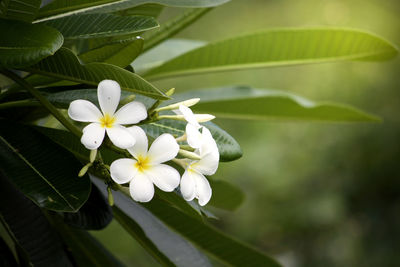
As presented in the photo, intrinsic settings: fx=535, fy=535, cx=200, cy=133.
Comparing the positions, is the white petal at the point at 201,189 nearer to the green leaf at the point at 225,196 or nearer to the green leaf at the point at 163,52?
the green leaf at the point at 225,196

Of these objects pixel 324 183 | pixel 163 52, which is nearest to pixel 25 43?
pixel 163 52

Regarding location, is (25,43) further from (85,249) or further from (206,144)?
(85,249)

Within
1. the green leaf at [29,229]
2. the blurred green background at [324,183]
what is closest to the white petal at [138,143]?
the green leaf at [29,229]

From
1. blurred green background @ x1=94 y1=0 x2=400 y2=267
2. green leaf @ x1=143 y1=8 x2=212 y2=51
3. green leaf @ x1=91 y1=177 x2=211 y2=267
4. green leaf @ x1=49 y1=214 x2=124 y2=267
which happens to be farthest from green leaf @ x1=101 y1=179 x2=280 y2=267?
blurred green background @ x1=94 y1=0 x2=400 y2=267

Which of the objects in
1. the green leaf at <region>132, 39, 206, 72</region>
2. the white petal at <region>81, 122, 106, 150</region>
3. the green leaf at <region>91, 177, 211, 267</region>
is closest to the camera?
the white petal at <region>81, 122, 106, 150</region>

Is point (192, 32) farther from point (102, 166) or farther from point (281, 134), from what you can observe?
point (102, 166)

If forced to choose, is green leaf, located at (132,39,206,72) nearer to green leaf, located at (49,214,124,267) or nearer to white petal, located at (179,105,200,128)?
green leaf, located at (49,214,124,267)

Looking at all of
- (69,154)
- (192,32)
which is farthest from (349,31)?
(192,32)
